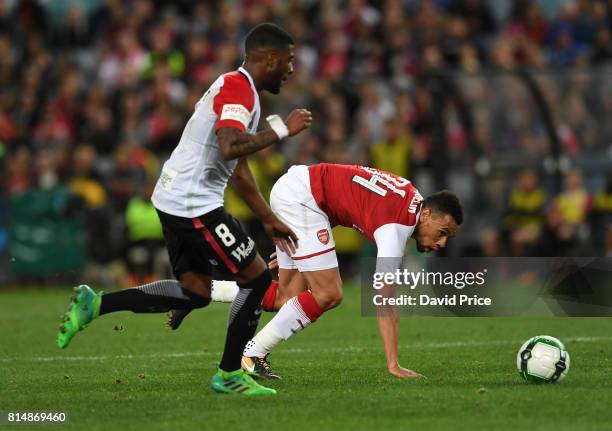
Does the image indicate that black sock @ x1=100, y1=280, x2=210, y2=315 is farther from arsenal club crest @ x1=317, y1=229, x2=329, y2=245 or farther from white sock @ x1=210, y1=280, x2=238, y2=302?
white sock @ x1=210, y1=280, x2=238, y2=302

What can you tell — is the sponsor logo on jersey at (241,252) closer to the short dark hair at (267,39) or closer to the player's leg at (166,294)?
the player's leg at (166,294)

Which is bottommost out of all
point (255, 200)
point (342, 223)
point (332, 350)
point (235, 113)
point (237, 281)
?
point (332, 350)

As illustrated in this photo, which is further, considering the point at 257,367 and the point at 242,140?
the point at 257,367

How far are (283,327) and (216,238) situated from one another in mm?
1331

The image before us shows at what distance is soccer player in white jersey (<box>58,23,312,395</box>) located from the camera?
8.27 metres

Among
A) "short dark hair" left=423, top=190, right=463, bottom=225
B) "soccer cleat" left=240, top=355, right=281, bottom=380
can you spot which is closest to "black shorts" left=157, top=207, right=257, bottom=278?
"soccer cleat" left=240, top=355, right=281, bottom=380

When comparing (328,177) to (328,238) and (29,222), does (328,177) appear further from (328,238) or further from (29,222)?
(29,222)

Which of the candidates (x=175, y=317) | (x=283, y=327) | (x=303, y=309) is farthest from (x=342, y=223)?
(x=175, y=317)

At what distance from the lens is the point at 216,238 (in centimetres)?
825

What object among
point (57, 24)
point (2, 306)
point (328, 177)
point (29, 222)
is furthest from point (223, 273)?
point (57, 24)

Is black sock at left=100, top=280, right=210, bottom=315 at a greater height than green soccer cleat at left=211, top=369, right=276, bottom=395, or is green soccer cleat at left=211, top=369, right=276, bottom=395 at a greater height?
black sock at left=100, top=280, right=210, bottom=315

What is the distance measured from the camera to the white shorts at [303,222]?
30.9 ft

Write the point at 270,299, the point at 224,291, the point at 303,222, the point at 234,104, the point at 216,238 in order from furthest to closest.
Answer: the point at 270,299
the point at 224,291
the point at 303,222
the point at 216,238
the point at 234,104

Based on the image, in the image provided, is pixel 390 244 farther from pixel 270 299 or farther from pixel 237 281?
pixel 270 299
